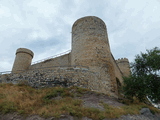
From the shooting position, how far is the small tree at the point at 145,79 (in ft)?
34.1

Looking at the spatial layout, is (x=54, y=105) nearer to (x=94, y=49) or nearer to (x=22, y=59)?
(x=94, y=49)

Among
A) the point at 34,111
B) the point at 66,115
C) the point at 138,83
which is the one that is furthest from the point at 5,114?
the point at 138,83

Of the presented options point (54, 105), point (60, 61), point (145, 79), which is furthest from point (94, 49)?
point (54, 105)

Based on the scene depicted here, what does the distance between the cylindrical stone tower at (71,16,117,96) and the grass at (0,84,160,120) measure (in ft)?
10.4

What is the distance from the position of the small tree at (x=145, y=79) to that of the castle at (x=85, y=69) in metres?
1.60

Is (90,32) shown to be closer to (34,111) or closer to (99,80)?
(99,80)

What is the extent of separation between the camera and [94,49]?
13.3 m

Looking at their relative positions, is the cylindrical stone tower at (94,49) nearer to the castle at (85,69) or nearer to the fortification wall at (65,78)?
the castle at (85,69)

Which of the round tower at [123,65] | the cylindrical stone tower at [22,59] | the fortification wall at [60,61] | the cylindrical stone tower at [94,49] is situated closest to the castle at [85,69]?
the cylindrical stone tower at [94,49]

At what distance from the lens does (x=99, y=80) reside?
464 inches

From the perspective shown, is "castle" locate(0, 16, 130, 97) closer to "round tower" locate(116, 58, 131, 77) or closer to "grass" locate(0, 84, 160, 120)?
"grass" locate(0, 84, 160, 120)

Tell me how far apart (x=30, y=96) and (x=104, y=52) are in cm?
820

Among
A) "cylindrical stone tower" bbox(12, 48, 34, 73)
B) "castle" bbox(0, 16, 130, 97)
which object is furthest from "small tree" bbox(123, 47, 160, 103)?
"cylindrical stone tower" bbox(12, 48, 34, 73)

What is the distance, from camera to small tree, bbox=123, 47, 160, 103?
10.4 metres
